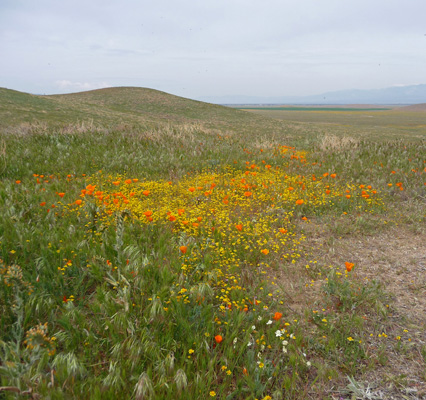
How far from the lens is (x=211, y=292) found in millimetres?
2826

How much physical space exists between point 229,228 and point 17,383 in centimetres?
314

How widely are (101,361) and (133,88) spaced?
65.7 m

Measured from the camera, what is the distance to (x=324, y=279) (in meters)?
3.64

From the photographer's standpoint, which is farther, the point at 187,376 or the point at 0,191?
the point at 0,191

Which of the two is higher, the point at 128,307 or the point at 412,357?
the point at 128,307

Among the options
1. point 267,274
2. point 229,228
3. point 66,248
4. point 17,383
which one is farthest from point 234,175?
point 17,383

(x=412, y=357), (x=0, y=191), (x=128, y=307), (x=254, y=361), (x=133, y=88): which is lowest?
(x=412, y=357)

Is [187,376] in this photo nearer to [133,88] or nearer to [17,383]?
[17,383]

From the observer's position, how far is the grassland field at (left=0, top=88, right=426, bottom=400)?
83.2 inches

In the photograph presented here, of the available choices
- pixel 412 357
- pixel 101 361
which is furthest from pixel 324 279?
pixel 101 361

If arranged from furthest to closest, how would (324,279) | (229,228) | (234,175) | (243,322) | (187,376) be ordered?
(234,175)
(229,228)
(324,279)
(243,322)
(187,376)

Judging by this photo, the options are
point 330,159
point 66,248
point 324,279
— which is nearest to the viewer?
point 66,248

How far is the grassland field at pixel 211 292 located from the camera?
6.93ft

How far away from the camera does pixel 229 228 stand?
441 cm
